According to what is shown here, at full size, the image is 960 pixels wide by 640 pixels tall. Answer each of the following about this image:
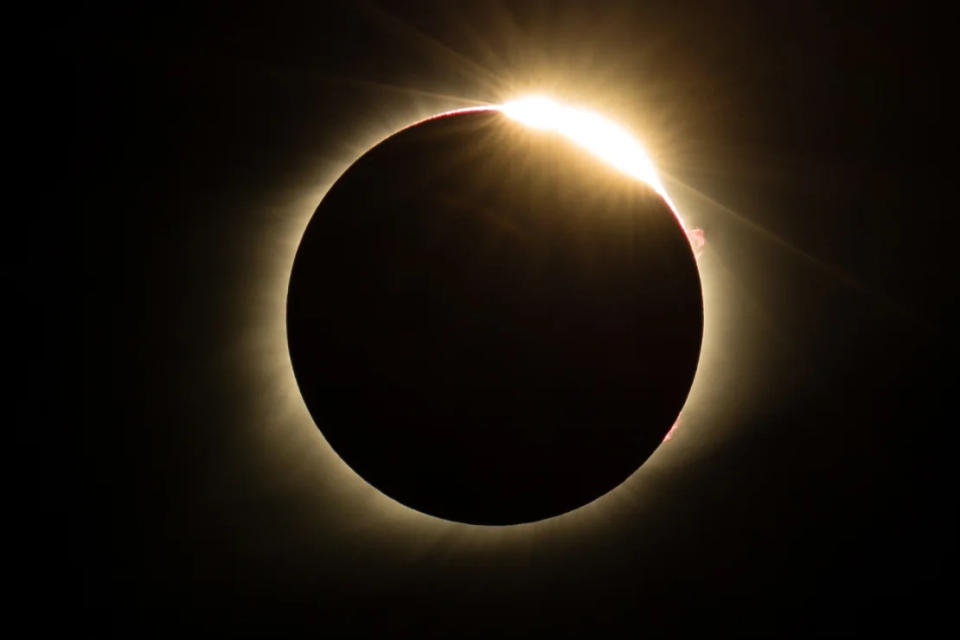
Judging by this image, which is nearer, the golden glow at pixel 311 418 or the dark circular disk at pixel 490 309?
the dark circular disk at pixel 490 309

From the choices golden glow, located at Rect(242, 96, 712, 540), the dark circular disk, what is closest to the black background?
golden glow, located at Rect(242, 96, 712, 540)

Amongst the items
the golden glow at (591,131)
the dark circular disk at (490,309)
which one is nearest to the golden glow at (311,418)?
the golden glow at (591,131)

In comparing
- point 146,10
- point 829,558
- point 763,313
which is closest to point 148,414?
point 146,10

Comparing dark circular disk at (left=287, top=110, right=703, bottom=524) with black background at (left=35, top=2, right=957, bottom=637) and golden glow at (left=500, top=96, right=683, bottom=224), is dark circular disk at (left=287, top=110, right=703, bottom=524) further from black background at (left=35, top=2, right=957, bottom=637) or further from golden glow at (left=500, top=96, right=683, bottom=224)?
black background at (left=35, top=2, right=957, bottom=637)

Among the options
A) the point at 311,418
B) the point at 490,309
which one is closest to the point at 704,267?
the point at 490,309

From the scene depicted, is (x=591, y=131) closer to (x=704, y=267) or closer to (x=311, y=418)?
(x=704, y=267)

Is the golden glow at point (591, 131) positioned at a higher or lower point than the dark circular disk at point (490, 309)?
higher

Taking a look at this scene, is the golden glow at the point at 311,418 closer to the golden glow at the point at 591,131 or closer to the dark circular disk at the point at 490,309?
the golden glow at the point at 591,131

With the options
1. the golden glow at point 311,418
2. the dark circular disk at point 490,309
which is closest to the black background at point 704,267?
the golden glow at point 311,418
